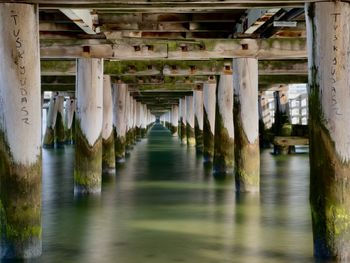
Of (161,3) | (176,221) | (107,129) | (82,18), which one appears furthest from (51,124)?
(161,3)

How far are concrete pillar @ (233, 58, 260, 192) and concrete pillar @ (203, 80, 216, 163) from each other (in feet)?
19.7

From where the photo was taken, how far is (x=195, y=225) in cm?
661

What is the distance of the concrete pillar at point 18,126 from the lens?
482 centimetres

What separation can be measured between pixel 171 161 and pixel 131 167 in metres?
2.29

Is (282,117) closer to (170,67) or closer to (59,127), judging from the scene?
(170,67)

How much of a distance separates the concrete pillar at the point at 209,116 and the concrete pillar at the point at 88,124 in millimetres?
6219

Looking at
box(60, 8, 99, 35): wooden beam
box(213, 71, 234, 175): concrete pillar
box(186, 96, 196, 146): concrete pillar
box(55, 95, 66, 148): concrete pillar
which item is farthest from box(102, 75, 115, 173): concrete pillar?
box(186, 96, 196, 146): concrete pillar

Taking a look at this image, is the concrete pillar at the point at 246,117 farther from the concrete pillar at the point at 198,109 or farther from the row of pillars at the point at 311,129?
the concrete pillar at the point at 198,109

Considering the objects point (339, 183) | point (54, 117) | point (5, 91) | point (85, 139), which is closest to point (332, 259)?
point (339, 183)

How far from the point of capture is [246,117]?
8.73 m

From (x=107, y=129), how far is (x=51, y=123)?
981 centimetres

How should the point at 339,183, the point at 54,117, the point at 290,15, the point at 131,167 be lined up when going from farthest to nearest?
the point at 54,117, the point at 131,167, the point at 290,15, the point at 339,183

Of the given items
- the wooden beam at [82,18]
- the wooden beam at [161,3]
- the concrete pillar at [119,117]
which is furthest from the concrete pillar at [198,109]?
the wooden beam at [161,3]

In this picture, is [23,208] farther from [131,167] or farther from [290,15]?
[131,167]
